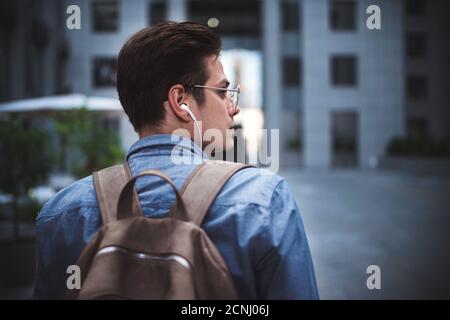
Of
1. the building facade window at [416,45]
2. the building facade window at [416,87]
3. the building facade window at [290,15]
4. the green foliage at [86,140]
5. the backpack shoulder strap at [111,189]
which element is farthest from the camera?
the building facade window at [416,87]

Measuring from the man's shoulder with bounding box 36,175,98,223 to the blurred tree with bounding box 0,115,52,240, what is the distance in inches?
225

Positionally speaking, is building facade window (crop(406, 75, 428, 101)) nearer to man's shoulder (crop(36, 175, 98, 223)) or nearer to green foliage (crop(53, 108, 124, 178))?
green foliage (crop(53, 108, 124, 178))

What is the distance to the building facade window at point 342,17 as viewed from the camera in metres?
28.8

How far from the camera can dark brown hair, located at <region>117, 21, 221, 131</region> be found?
1314 millimetres

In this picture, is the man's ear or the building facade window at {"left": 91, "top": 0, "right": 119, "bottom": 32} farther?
the building facade window at {"left": 91, "top": 0, "right": 119, "bottom": 32}

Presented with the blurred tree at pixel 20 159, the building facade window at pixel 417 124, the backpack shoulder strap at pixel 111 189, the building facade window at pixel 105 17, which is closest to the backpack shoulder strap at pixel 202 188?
the backpack shoulder strap at pixel 111 189

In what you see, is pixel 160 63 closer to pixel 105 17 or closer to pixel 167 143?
pixel 167 143

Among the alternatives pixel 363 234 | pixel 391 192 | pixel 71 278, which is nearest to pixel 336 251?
pixel 363 234

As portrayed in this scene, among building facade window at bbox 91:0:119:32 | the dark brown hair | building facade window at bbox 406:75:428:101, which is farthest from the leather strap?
building facade window at bbox 406:75:428:101

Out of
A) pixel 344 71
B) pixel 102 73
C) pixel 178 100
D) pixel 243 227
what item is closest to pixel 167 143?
pixel 178 100

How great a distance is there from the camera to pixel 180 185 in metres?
1.21

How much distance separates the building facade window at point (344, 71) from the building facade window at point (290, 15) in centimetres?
337

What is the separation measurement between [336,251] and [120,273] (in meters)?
6.17

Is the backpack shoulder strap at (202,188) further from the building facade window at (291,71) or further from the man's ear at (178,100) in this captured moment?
the building facade window at (291,71)
